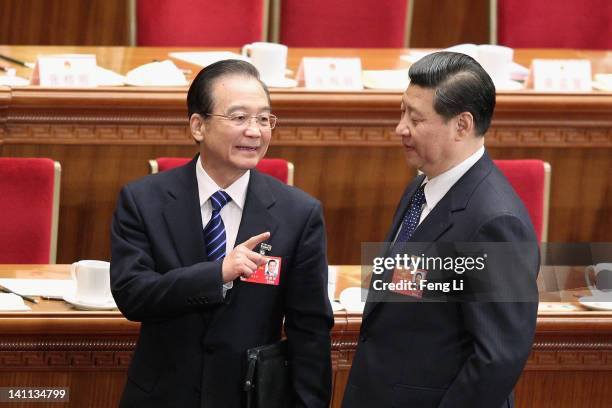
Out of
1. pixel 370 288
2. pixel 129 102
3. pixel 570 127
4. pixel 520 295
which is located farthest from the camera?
pixel 570 127

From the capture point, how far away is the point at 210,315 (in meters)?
2.32

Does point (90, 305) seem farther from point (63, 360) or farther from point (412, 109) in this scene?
point (412, 109)

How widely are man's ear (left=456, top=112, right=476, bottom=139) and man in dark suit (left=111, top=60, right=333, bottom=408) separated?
37cm

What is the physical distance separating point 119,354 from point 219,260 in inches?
25.1

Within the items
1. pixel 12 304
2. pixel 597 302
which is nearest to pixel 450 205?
pixel 597 302

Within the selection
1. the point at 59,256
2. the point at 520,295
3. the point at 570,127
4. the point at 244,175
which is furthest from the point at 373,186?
the point at 520,295

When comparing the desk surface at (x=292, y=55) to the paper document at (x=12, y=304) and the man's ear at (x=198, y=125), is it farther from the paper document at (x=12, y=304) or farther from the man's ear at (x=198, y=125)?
the man's ear at (x=198, y=125)

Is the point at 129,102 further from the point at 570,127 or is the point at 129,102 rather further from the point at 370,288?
the point at 370,288

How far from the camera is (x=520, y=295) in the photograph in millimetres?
2076

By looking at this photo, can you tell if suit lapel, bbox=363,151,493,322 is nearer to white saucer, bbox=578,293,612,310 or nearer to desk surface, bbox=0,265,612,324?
desk surface, bbox=0,265,612,324

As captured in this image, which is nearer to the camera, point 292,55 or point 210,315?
point 210,315

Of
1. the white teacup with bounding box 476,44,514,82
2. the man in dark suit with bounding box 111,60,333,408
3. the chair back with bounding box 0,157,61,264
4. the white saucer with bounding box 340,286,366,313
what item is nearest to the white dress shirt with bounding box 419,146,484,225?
the man in dark suit with bounding box 111,60,333,408

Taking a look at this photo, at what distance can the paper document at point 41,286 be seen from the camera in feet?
9.54

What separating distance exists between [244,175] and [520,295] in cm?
61
